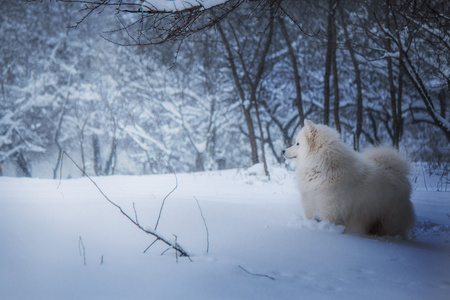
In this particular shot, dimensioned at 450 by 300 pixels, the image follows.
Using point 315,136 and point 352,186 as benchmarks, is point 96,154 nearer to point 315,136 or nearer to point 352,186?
point 315,136

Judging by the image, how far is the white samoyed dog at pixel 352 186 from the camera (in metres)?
3.11

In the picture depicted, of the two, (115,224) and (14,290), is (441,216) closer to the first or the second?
(115,224)

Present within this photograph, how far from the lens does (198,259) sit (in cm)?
187

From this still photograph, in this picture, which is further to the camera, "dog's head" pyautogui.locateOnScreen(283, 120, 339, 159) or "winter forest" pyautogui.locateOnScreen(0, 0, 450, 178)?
"winter forest" pyautogui.locateOnScreen(0, 0, 450, 178)

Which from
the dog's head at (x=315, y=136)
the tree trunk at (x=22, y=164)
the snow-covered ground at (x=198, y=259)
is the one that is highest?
the dog's head at (x=315, y=136)

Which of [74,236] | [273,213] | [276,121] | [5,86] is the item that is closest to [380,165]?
[273,213]

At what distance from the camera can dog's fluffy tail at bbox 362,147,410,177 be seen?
3.37 meters

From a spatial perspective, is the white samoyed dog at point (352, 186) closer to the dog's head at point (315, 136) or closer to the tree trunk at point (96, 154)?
the dog's head at point (315, 136)

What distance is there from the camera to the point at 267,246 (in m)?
2.21

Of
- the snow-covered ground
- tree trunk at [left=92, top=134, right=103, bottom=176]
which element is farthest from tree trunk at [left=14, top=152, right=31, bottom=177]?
the snow-covered ground

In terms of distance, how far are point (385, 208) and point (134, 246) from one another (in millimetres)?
2650

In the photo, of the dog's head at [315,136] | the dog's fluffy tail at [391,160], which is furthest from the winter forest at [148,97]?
the dog's head at [315,136]

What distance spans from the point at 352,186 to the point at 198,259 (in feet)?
6.52

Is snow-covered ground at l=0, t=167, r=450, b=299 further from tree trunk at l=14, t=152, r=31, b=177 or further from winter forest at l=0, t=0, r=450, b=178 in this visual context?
tree trunk at l=14, t=152, r=31, b=177
